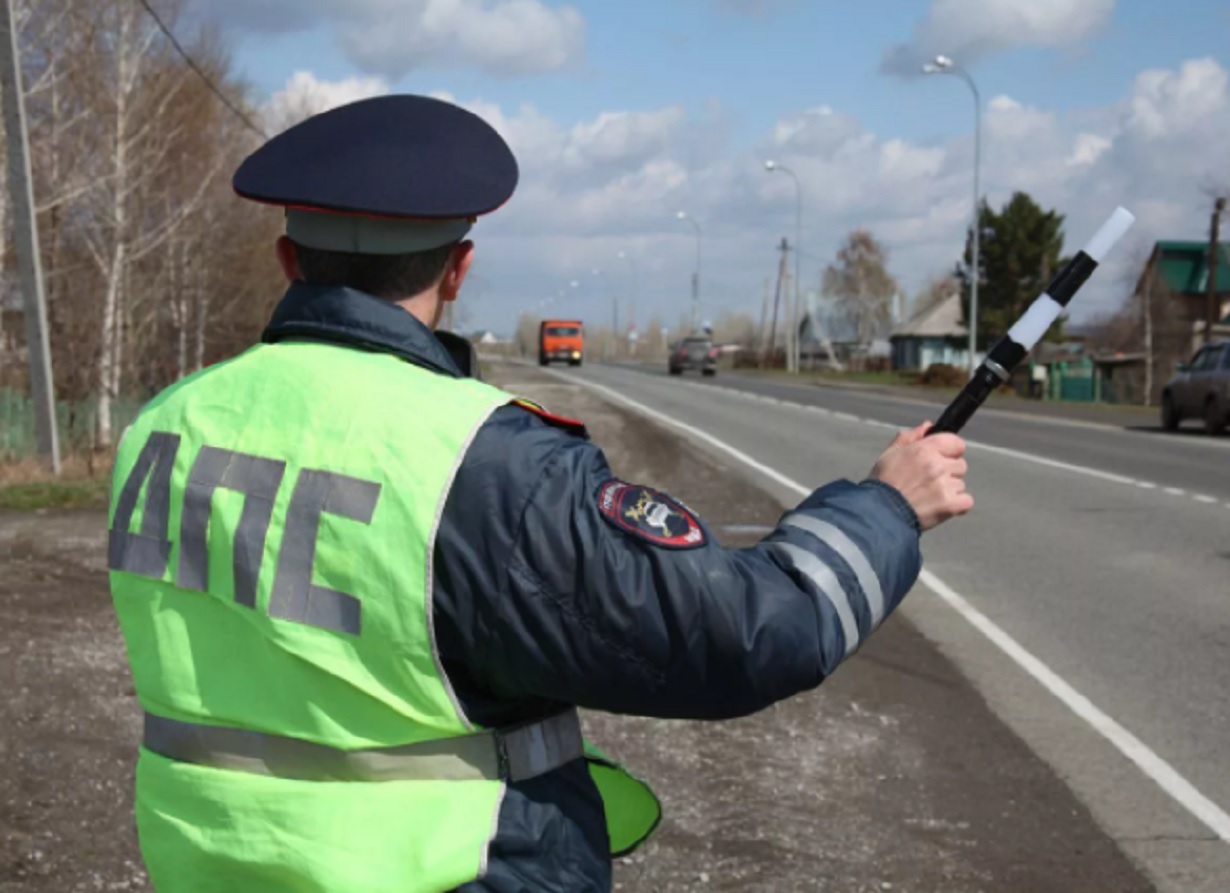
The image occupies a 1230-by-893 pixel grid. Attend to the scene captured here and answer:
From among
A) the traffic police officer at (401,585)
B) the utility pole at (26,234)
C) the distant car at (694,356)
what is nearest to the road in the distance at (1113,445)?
the utility pole at (26,234)

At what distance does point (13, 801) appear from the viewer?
504cm

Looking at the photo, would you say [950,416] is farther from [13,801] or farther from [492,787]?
[13,801]

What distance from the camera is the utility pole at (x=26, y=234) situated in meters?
15.5

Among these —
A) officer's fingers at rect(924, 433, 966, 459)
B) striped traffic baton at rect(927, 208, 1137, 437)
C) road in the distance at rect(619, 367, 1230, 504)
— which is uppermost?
striped traffic baton at rect(927, 208, 1137, 437)

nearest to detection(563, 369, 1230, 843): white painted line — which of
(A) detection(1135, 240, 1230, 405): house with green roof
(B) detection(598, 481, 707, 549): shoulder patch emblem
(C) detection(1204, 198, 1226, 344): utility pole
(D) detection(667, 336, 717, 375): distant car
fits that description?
(B) detection(598, 481, 707, 549): shoulder patch emblem

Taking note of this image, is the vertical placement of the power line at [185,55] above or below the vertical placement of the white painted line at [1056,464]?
above

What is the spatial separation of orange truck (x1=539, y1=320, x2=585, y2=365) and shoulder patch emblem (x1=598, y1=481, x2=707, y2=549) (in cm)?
8605

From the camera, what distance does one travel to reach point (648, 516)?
67.7 inches

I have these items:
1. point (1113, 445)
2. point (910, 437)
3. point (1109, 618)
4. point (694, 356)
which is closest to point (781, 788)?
point (910, 437)

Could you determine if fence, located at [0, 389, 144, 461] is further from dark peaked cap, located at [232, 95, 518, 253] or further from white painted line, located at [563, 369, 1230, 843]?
dark peaked cap, located at [232, 95, 518, 253]

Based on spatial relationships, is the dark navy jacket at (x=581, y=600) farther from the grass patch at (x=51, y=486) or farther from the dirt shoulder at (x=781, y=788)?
the grass patch at (x=51, y=486)

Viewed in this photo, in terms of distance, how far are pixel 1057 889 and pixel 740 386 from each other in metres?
48.5

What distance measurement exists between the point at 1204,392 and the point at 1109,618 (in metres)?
19.7

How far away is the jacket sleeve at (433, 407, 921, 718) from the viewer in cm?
168
